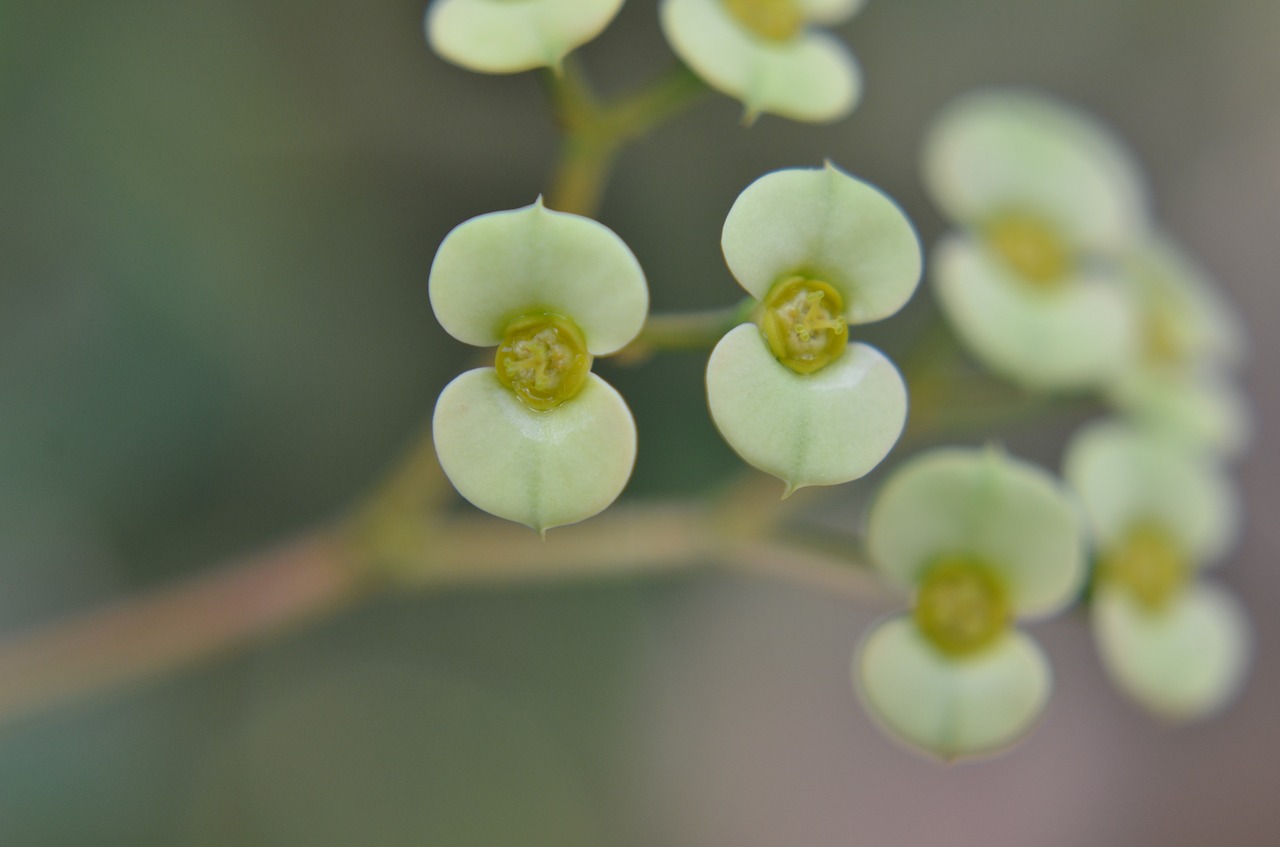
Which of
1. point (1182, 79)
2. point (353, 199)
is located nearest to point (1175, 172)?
point (1182, 79)

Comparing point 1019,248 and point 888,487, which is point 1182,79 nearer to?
point 1019,248

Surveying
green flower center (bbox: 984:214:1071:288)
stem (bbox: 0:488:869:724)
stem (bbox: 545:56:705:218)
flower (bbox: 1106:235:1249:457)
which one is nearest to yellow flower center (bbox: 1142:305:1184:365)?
flower (bbox: 1106:235:1249:457)

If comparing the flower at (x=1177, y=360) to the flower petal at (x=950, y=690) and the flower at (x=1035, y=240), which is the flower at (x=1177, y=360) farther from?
the flower petal at (x=950, y=690)

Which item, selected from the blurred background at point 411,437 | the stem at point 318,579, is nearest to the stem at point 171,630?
the stem at point 318,579

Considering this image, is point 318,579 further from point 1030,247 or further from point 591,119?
point 1030,247

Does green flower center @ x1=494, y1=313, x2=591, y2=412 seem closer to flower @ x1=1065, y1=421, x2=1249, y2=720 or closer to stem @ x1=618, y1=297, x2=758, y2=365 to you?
stem @ x1=618, y1=297, x2=758, y2=365

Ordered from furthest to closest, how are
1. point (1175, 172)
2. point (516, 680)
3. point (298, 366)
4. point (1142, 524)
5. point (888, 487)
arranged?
point (1175, 172) → point (516, 680) → point (298, 366) → point (1142, 524) → point (888, 487)
